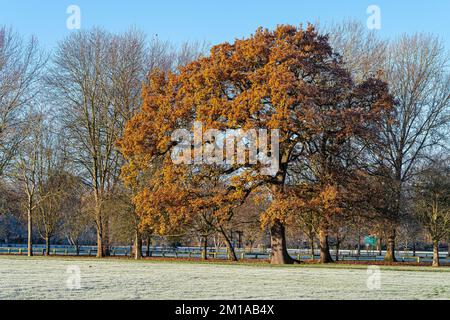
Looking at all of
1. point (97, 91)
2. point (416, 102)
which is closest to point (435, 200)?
point (416, 102)

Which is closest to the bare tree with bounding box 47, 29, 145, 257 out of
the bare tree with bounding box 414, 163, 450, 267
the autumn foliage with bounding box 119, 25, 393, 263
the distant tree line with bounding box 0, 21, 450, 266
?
the distant tree line with bounding box 0, 21, 450, 266

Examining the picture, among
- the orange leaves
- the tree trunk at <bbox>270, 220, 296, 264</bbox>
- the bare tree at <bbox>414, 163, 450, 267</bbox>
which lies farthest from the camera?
the bare tree at <bbox>414, 163, 450, 267</bbox>

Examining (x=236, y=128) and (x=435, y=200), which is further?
(x=435, y=200)

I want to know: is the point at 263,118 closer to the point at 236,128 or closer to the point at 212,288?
the point at 236,128

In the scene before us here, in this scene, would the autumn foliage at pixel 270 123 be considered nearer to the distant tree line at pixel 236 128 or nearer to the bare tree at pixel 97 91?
the distant tree line at pixel 236 128

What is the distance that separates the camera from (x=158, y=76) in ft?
128

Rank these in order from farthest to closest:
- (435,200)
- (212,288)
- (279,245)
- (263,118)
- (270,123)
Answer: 1. (435,200)
2. (279,245)
3. (263,118)
4. (270,123)
5. (212,288)

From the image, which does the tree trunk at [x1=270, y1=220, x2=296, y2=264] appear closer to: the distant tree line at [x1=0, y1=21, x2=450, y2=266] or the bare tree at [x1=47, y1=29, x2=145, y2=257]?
the distant tree line at [x1=0, y1=21, x2=450, y2=266]

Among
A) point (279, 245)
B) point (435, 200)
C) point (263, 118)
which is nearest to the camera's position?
point (263, 118)

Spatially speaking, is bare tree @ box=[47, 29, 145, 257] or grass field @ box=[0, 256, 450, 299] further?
bare tree @ box=[47, 29, 145, 257]

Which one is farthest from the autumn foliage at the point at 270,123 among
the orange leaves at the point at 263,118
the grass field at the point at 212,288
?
the grass field at the point at 212,288

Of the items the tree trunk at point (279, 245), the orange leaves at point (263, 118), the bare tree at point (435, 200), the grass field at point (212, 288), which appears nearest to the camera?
the grass field at point (212, 288)

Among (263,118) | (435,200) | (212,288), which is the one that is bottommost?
(212,288)
